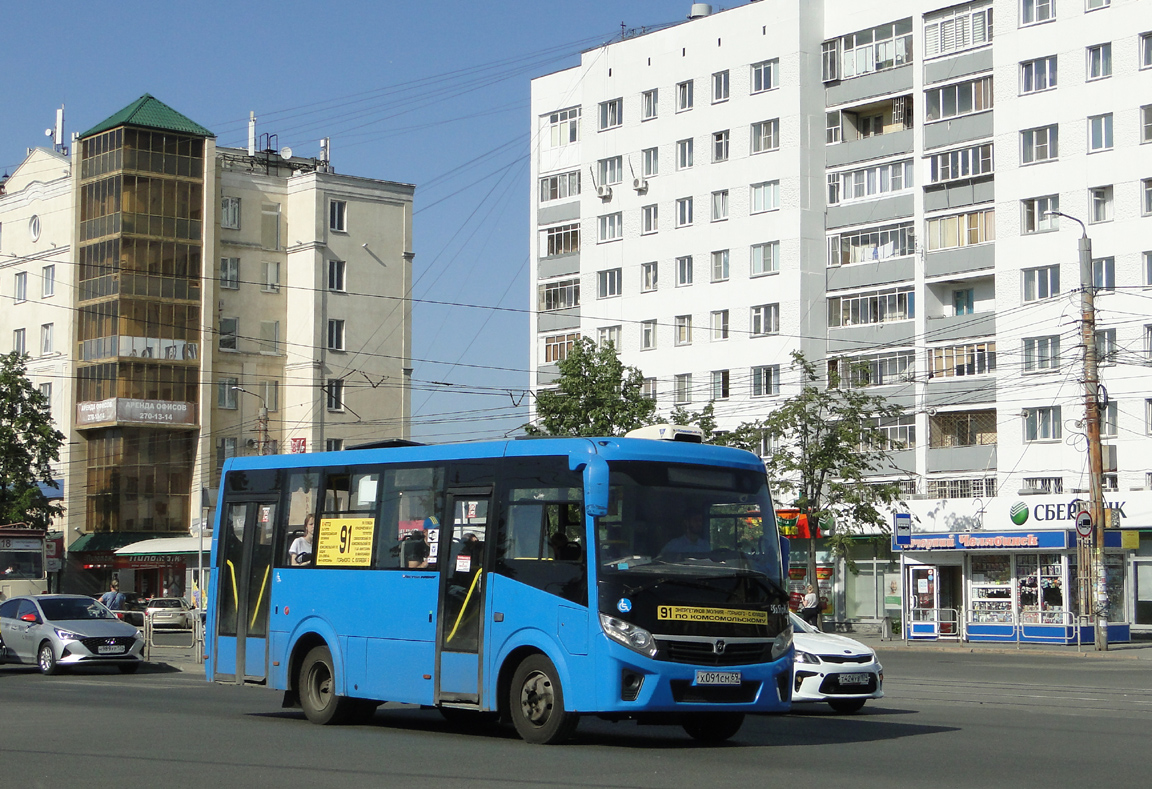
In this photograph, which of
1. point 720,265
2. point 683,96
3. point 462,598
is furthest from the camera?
point 683,96

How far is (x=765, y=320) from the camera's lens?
213 feet

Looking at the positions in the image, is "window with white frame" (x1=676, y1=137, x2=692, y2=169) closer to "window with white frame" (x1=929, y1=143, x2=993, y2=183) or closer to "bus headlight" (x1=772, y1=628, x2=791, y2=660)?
"window with white frame" (x1=929, y1=143, x2=993, y2=183)

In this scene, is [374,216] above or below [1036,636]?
above

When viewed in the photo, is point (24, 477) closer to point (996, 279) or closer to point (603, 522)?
point (996, 279)

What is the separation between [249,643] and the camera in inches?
718

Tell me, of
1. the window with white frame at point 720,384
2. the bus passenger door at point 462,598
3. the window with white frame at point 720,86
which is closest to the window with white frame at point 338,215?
the window with white frame at point 720,86

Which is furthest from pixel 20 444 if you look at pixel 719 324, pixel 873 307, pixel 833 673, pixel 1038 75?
pixel 833 673

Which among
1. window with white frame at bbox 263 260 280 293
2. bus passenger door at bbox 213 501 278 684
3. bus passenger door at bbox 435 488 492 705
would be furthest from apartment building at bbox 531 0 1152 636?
bus passenger door at bbox 435 488 492 705

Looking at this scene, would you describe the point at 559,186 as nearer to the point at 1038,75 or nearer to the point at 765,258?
the point at 765,258

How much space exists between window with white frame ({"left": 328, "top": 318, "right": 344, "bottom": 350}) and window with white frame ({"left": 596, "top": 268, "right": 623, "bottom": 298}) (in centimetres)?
1521

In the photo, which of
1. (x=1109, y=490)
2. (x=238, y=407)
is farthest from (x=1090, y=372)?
(x=238, y=407)

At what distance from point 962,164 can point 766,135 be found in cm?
897

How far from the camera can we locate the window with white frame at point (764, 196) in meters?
64.9

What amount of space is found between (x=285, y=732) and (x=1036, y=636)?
3106 centimetres
